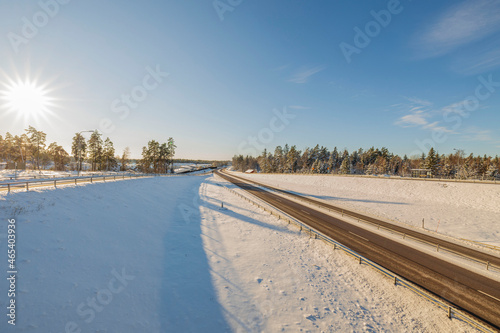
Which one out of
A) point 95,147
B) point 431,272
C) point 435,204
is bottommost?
point 431,272

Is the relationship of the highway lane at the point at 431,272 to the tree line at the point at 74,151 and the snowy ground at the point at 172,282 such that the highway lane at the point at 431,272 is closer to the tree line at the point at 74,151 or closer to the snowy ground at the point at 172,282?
the snowy ground at the point at 172,282

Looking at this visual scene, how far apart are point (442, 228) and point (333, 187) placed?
1246 inches

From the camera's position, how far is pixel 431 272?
1302 cm

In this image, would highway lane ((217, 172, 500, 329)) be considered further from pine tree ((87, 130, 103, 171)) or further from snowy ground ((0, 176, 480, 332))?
pine tree ((87, 130, 103, 171))

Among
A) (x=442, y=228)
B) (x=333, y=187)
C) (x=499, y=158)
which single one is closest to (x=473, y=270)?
(x=442, y=228)

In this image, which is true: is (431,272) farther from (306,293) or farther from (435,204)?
(435,204)
